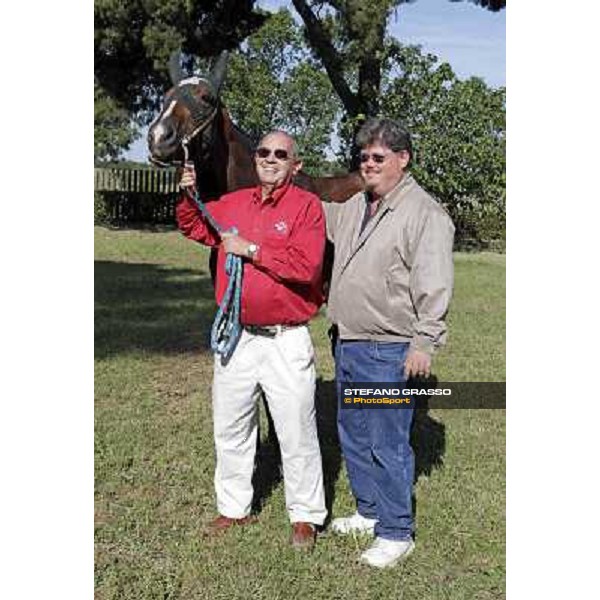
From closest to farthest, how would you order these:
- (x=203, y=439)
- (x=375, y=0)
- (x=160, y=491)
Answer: (x=160, y=491)
(x=203, y=439)
(x=375, y=0)

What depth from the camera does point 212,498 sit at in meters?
4.41

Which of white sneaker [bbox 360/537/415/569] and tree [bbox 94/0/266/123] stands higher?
tree [bbox 94/0/266/123]

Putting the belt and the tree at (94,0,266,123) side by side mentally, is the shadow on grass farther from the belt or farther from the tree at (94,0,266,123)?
the tree at (94,0,266,123)

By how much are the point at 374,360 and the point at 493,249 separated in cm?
1474

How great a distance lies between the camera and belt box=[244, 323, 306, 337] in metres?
3.62

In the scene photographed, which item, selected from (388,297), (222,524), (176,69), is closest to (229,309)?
(388,297)

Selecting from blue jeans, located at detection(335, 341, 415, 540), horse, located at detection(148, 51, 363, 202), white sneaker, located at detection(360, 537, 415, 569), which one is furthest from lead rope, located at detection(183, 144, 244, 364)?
white sneaker, located at detection(360, 537, 415, 569)

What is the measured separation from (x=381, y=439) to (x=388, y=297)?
0.67 meters

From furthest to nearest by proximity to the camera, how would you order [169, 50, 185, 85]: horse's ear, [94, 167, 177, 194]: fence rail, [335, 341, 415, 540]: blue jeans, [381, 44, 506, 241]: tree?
[94, 167, 177, 194]: fence rail → [381, 44, 506, 241]: tree → [169, 50, 185, 85]: horse's ear → [335, 341, 415, 540]: blue jeans
